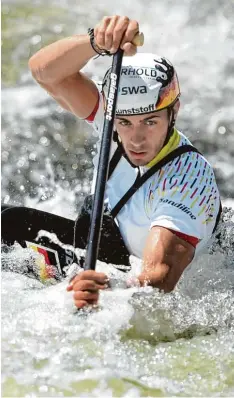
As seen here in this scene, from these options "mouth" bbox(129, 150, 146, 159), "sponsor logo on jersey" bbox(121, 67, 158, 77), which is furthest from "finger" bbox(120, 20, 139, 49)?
"mouth" bbox(129, 150, 146, 159)

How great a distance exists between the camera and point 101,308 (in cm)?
208

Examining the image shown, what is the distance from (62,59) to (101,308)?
784 mm

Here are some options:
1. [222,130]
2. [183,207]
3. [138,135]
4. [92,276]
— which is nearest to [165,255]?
[183,207]

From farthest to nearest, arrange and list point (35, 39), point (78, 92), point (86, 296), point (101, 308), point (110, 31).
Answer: point (35, 39) → point (78, 92) → point (110, 31) → point (101, 308) → point (86, 296)

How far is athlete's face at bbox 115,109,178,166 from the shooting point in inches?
93.1

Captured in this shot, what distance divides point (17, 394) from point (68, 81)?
1.07m

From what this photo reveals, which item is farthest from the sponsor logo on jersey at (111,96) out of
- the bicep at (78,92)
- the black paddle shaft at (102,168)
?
the bicep at (78,92)

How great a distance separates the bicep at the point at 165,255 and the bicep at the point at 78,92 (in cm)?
56

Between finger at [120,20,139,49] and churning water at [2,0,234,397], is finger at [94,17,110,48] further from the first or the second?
churning water at [2,0,234,397]

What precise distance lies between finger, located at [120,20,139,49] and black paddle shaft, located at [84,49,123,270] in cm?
4

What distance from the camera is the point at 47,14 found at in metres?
5.13

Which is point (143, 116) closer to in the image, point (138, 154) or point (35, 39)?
point (138, 154)

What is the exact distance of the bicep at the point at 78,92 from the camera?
102 inches

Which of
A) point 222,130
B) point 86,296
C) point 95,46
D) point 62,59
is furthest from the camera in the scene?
point 222,130
